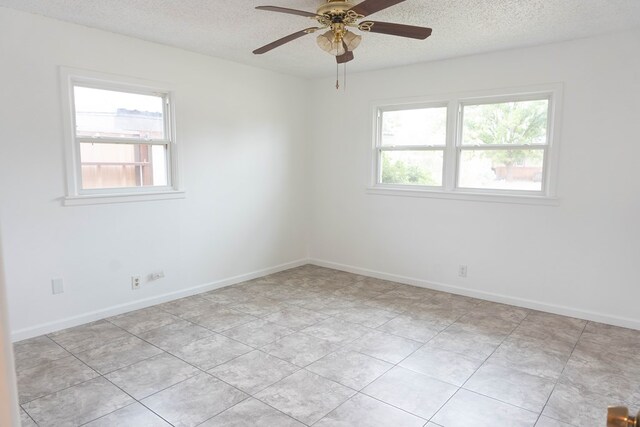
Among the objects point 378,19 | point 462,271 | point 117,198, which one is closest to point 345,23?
point 378,19

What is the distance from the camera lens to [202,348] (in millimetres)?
3189

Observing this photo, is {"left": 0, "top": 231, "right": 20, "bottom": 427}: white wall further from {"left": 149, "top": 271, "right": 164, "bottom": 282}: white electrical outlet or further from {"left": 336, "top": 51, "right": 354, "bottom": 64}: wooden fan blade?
{"left": 149, "top": 271, "right": 164, "bottom": 282}: white electrical outlet

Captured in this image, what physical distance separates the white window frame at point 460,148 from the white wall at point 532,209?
0.07 m

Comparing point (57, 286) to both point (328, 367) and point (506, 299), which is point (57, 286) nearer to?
point (328, 367)

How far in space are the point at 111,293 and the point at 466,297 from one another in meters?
3.56

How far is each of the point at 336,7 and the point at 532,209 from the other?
274 centimetres

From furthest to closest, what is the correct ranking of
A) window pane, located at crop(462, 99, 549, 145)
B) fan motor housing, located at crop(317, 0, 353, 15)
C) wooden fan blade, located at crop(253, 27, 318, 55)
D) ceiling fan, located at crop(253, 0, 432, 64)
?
window pane, located at crop(462, 99, 549, 145), wooden fan blade, located at crop(253, 27, 318, 55), fan motor housing, located at crop(317, 0, 353, 15), ceiling fan, located at crop(253, 0, 432, 64)

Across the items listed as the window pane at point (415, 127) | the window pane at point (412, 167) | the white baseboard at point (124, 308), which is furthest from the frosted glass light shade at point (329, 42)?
the white baseboard at point (124, 308)

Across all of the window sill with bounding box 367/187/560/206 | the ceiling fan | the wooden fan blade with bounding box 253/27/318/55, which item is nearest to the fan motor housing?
the ceiling fan

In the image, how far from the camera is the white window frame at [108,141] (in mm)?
3436

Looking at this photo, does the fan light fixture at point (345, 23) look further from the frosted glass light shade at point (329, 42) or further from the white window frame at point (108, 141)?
the white window frame at point (108, 141)

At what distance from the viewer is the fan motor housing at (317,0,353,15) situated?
2.55m

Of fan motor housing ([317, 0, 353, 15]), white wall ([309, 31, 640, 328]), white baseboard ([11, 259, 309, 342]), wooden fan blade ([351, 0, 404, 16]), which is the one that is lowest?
white baseboard ([11, 259, 309, 342])

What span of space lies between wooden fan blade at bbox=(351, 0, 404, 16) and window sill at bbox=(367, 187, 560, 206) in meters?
2.51
